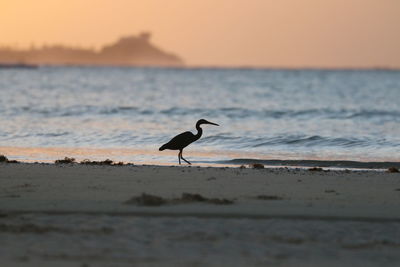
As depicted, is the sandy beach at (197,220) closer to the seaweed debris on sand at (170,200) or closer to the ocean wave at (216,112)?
the seaweed debris on sand at (170,200)

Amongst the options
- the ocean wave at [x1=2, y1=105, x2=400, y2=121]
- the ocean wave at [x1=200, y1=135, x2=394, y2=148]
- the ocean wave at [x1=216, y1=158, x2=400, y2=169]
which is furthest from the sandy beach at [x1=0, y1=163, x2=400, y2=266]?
the ocean wave at [x1=2, y1=105, x2=400, y2=121]

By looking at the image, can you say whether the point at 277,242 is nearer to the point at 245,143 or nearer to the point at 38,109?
the point at 245,143

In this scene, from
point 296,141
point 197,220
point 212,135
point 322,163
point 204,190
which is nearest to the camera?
point 197,220

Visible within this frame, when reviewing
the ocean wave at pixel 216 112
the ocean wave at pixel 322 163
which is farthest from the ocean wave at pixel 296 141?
the ocean wave at pixel 216 112

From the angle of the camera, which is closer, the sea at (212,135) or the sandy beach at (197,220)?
the sandy beach at (197,220)

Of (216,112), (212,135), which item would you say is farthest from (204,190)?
(216,112)

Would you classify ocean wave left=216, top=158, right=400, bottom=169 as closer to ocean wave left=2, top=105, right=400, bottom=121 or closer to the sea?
the sea

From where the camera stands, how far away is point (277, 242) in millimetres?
7688

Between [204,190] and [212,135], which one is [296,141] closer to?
[212,135]

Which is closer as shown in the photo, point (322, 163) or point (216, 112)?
point (322, 163)

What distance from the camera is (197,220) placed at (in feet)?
28.2

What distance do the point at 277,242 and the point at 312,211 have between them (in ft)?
5.52

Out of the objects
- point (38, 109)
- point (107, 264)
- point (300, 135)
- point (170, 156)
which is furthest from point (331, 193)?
point (38, 109)

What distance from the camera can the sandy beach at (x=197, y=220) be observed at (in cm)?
719
